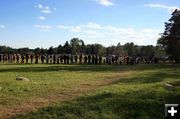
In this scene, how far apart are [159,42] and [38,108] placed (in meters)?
87.8

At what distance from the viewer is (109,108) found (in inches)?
619

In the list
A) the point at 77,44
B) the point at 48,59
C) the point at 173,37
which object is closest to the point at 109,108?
the point at 48,59

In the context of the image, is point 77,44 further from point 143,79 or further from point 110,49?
point 143,79

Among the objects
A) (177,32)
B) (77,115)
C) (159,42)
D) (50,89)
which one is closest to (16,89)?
(50,89)

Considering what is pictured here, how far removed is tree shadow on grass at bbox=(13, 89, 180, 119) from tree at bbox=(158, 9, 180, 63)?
230 feet

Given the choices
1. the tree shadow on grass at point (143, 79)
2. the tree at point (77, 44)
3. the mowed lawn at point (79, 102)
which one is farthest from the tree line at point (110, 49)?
the mowed lawn at point (79, 102)

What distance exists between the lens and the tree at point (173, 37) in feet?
290

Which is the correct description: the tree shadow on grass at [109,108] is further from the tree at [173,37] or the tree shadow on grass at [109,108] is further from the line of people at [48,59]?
the tree at [173,37]

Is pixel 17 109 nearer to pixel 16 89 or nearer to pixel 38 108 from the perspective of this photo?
pixel 38 108

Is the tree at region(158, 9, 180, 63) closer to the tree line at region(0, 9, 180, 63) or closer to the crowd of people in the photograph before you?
the tree line at region(0, 9, 180, 63)

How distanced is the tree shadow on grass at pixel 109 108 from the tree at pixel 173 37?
70056 millimetres

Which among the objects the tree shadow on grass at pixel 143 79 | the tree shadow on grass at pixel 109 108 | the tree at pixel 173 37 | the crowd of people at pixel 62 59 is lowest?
the tree shadow on grass at pixel 109 108

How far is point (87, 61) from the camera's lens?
74.9 meters

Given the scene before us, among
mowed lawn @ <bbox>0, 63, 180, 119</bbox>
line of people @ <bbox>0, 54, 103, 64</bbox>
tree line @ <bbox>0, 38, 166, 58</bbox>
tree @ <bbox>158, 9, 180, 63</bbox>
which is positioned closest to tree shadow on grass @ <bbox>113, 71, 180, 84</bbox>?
mowed lawn @ <bbox>0, 63, 180, 119</bbox>
